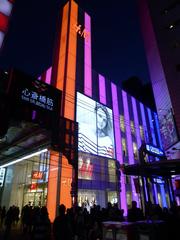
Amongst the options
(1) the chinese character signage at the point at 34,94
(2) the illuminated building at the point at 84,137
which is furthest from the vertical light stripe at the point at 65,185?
(1) the chinese character signage at the point at 34,94

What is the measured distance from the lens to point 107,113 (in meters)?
30.0

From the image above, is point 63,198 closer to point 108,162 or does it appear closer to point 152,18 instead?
point 108,162

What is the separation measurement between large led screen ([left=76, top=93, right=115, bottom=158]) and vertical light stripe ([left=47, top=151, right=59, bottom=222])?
11.6 feet

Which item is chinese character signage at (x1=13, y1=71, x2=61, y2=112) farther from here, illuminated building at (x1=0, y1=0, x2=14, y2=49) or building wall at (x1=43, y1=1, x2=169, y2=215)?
illuminated building at (x1=0, y1=0, x2=14, y2=49)

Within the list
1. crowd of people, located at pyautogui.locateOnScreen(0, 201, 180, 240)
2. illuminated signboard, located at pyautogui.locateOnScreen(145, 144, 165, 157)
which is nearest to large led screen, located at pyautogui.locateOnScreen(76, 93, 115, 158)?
illuminated signboard, located at pyautogui.locateOnScreen(145, 144, 165, 157)

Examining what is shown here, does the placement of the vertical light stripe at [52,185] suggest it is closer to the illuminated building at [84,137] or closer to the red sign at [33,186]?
the illuminated building at [84,137]

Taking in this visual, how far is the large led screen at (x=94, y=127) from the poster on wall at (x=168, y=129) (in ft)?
23.8

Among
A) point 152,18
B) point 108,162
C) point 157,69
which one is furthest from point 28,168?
point 152,18

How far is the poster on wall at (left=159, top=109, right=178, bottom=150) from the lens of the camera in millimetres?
21403

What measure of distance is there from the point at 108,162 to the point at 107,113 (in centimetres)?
Result: 708

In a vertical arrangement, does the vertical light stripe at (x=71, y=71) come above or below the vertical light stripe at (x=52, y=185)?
above

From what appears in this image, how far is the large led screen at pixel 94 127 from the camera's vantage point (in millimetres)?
24875

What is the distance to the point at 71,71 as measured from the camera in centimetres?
2628

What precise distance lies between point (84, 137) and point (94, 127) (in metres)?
2.58
